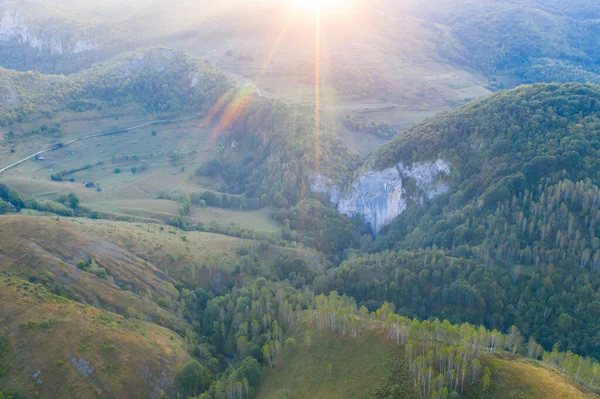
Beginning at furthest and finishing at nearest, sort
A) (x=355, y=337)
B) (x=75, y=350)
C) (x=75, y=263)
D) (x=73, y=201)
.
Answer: (x=73, y=201)
(x=75, y=263)
(x=355, y=337)
(x=75, y=350)

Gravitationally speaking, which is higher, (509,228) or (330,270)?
(509,228)

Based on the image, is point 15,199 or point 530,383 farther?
point 15,199

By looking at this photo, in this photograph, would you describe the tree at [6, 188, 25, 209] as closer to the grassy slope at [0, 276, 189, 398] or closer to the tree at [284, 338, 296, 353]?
the grassy slope at [0, 276, 189, 398]

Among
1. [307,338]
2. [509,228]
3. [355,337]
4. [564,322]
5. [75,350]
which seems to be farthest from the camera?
[509,228]

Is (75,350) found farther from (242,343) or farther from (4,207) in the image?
(4,207)

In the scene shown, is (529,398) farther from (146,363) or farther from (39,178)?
(39,178)

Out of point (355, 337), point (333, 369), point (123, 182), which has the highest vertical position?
point (355, 337)

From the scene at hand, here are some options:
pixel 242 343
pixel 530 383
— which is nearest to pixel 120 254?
pixel 242 343

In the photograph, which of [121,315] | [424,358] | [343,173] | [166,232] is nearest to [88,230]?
[166,232]
